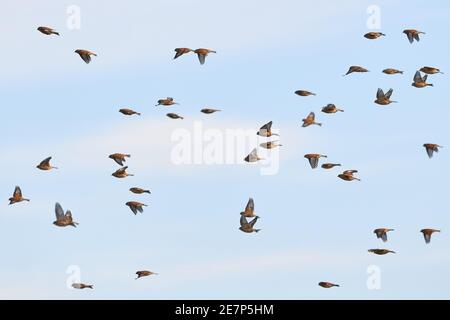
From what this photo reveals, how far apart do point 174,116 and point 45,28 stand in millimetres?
13061

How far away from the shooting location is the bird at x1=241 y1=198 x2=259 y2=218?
10769 cm

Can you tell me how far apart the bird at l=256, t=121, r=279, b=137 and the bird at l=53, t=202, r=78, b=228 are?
53.7 feet

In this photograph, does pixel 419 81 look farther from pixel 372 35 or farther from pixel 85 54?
pixel 85 54

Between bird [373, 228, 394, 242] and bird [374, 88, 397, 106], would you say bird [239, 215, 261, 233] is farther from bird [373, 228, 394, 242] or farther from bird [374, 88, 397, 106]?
bird [374, 88, 397, 106]

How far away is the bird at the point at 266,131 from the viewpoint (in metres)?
111

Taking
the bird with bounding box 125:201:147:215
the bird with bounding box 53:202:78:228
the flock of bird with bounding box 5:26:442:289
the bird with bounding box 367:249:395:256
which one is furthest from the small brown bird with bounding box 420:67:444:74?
the bird with bounding box 53:202:78:228

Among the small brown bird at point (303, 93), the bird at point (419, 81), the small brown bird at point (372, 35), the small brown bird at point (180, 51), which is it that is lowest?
the small brown bird at point (303, 93)

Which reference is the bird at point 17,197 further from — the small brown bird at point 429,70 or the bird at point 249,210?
the small brown bird at point 429,70

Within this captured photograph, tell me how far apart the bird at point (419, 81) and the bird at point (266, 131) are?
467 inches

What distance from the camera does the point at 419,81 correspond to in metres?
113

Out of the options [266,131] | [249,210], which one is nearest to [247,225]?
[249,210]

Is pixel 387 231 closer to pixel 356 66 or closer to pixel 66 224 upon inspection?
pixel 356 66

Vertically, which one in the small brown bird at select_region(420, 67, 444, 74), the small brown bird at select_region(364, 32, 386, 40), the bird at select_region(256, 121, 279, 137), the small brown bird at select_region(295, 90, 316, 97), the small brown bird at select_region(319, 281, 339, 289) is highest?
the small brown bird at select_region(364, 32, 386, 40)

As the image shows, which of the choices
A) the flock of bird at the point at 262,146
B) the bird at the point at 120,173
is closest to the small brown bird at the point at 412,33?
the flock of bird at the point at 262,146
